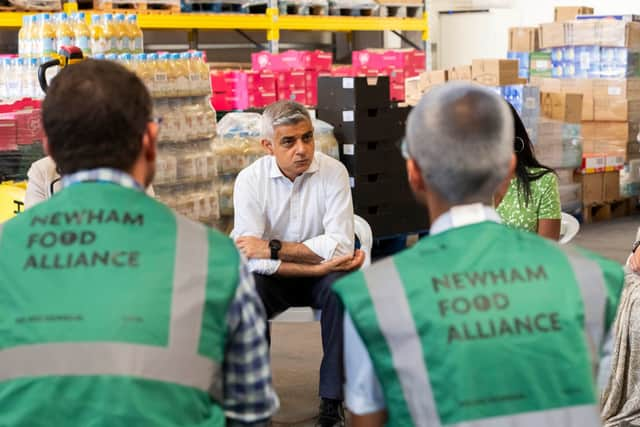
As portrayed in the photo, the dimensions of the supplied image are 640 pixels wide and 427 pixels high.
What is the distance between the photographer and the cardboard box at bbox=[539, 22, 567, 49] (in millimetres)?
10523

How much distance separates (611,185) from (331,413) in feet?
21.4

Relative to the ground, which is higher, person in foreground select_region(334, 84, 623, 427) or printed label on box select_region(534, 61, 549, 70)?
printed label on box select_region(534, 61, 549, 70)

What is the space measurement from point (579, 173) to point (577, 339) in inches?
318

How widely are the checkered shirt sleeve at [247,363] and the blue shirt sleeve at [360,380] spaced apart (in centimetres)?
15

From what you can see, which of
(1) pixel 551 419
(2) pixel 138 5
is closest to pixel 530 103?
(2) pixel 138 5

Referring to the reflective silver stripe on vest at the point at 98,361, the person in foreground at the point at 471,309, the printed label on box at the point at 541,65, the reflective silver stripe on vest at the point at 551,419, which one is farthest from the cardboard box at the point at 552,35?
the reflective silver stripe on vest at the point at 98,361

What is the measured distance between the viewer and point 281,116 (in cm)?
443

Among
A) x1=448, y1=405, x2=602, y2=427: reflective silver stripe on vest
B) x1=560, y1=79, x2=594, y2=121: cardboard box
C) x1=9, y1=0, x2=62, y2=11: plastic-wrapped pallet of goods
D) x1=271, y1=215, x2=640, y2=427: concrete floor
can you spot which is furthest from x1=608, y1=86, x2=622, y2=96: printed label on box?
x1=448, y1=405, x2=602, y2=427: reflective silver stripe on vest

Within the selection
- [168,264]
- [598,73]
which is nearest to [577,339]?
[168,264]

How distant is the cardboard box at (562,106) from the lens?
941 centimetres

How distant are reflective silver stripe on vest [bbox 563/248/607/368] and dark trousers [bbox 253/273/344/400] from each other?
87.8 inches

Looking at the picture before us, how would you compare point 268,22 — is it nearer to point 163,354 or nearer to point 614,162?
point 614,162

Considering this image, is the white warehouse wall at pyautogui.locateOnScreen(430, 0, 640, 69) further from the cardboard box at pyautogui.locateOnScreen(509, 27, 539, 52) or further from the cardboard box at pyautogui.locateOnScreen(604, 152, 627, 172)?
the cardboard box at pyautogui.locateOnScreen(604, 152, 627, 172)

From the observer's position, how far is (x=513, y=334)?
1.85 metres
